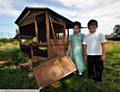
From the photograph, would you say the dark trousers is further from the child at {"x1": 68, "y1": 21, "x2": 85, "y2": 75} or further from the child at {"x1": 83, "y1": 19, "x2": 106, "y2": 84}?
the child at {"x1": 68, "y1": 21, "x2": 85, "y2": 75}

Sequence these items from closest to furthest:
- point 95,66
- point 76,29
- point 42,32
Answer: point 95,66 → point 76,29 → point 42,32

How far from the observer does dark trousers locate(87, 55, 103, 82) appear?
6.07 metres

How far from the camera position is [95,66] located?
20.2 feet

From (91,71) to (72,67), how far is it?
643 millimetres

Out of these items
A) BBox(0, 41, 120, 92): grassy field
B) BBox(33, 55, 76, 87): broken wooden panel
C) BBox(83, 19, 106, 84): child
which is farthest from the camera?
BBox(33, 55, 76, 87): broken wooden panel

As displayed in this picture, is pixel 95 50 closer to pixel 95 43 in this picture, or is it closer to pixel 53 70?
pixel 95 43

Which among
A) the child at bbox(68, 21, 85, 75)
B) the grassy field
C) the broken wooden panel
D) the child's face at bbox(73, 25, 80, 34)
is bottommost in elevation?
the grassy field

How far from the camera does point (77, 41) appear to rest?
22.7 ft

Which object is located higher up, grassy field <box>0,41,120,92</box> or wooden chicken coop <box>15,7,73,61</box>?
wooden chicken coop <box>15,7,73,61</box>

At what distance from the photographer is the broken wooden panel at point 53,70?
612 cm

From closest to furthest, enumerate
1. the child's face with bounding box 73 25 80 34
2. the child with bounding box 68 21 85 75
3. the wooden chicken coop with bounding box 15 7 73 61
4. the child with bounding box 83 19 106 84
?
1. the child with bounding box 83 19 106 84
2. the child's face with bounding box 73 25 80 34
3. the child with bounding box 68 21 85 75
4. the wooden chicken coop with bounding box 15 7 73 61

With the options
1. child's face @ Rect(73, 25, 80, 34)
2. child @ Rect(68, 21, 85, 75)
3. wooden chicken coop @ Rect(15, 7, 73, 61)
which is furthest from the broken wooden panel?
wooden chicken coop @ Rect(15, 7, 73, 61)

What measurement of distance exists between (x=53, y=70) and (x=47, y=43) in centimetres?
536

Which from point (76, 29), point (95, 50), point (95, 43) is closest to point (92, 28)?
point (95, 43)
